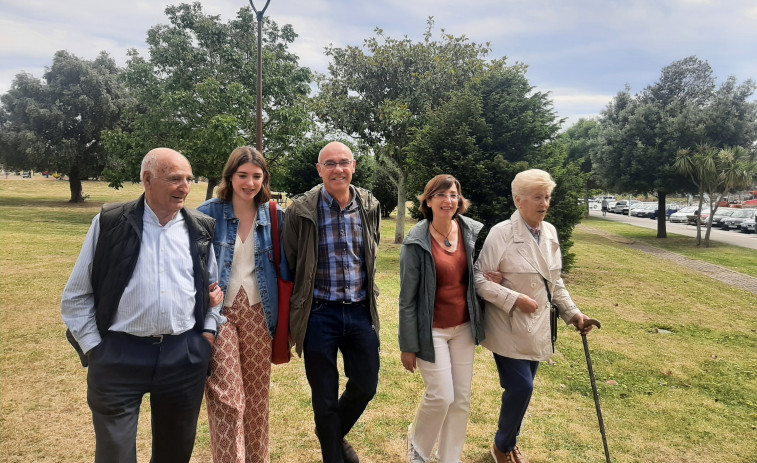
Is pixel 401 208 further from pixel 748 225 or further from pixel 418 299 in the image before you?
pixel 748 225

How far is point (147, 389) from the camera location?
8.00ft

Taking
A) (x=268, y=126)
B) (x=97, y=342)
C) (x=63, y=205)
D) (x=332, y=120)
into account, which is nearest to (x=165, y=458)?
(x=97, y=342)

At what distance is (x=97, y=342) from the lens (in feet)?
7.70

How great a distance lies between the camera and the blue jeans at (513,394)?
3.19 meters

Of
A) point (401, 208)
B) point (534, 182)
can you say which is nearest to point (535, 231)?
point (534, 182)

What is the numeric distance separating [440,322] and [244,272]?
4.44 ft

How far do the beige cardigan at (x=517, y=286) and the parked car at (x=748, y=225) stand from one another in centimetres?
3438

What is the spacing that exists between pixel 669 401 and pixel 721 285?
9.65 m

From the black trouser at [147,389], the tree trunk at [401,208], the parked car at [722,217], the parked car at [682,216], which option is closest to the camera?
the black trouser at [147,389]

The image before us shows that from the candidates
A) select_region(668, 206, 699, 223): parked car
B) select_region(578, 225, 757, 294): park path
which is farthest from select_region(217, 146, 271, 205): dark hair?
select_region(668, 206, 699, 223): parked car

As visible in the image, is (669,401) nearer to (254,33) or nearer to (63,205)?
(254,33)

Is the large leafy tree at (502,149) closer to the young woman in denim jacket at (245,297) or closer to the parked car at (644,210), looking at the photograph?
the young woman in denim jacket at (245,297)

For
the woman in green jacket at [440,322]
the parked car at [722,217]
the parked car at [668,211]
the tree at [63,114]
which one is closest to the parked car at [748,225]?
the parked car at [722,217]

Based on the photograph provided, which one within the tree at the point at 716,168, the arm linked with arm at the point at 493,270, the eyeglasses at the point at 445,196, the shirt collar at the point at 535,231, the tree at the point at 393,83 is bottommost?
the arm linked with arm at the point at 493,270
